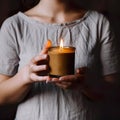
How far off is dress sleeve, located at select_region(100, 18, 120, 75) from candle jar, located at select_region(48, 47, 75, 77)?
24 cm

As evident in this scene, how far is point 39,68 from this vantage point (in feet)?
2.69

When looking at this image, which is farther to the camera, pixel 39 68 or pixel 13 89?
pixel 13 89

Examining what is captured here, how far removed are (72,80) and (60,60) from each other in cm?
7

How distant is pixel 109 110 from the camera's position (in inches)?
55.5

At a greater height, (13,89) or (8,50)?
(8,50)

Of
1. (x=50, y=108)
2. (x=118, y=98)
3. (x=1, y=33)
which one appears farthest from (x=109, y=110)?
(x=1, y=33)

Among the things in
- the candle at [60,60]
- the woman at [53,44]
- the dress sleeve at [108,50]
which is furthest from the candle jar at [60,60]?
the dress sleeve at [108,50]

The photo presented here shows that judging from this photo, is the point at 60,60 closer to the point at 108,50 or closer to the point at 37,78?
the point at 37,78

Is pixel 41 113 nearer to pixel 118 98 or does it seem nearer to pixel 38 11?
pixel 38 11

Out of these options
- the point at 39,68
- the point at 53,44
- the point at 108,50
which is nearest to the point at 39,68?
the point at 39,68

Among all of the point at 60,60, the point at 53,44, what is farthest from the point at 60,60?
the point at 53,44

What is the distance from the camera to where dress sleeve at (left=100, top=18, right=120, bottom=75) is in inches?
40.3

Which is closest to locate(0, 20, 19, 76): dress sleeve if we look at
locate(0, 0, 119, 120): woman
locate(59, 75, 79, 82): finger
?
locate(0, 0, 119, 120): woman

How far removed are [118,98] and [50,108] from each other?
51 centimetres
